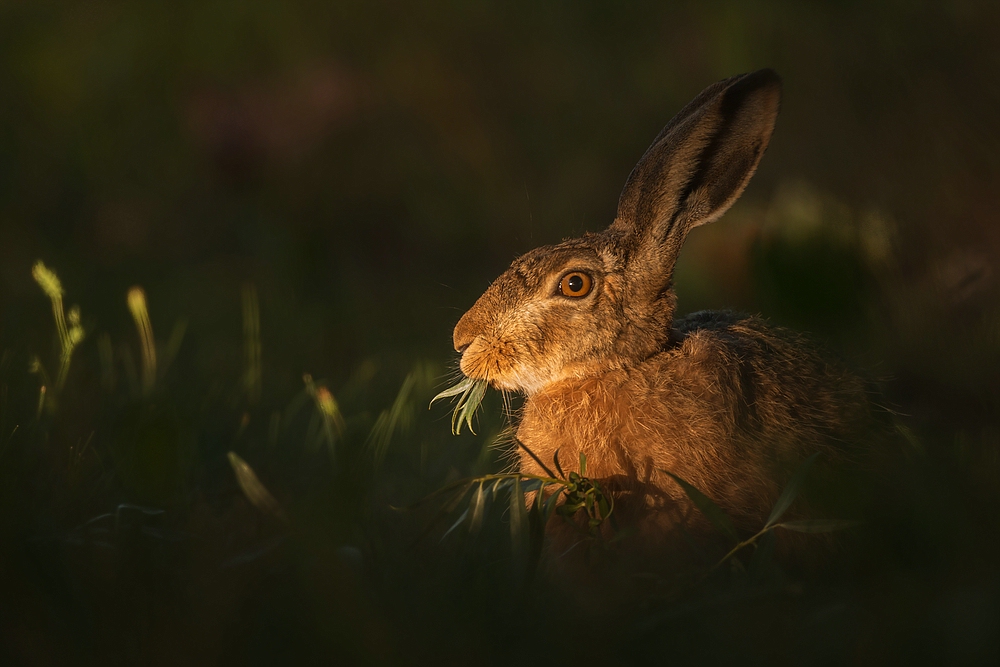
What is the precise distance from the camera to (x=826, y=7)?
3650 millimetres

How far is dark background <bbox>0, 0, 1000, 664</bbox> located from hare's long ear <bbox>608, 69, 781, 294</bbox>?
22 centimetres

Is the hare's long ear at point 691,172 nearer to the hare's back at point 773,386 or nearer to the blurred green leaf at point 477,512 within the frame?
the hare's back at point 773,386

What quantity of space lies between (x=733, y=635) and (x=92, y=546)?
1.00 m

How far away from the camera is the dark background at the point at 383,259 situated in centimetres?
125

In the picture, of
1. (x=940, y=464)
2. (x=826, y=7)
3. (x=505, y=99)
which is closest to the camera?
(x=940, y=464)

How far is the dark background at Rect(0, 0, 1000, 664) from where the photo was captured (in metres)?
1.25

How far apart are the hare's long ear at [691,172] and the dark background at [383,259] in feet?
0.72

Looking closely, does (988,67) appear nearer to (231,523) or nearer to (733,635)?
(733,635)

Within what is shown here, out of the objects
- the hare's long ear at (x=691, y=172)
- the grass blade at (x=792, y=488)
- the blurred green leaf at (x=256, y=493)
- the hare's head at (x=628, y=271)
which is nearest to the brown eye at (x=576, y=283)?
the hare's head at (x=628, y=271)

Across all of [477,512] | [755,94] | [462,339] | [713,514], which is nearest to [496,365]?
[462,339]

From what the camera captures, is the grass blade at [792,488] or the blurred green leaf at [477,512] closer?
the grass blade at [792,488]

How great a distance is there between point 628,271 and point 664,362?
0.25 meters

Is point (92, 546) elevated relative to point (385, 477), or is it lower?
elevated

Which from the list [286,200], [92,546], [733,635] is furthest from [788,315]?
[286,200]
